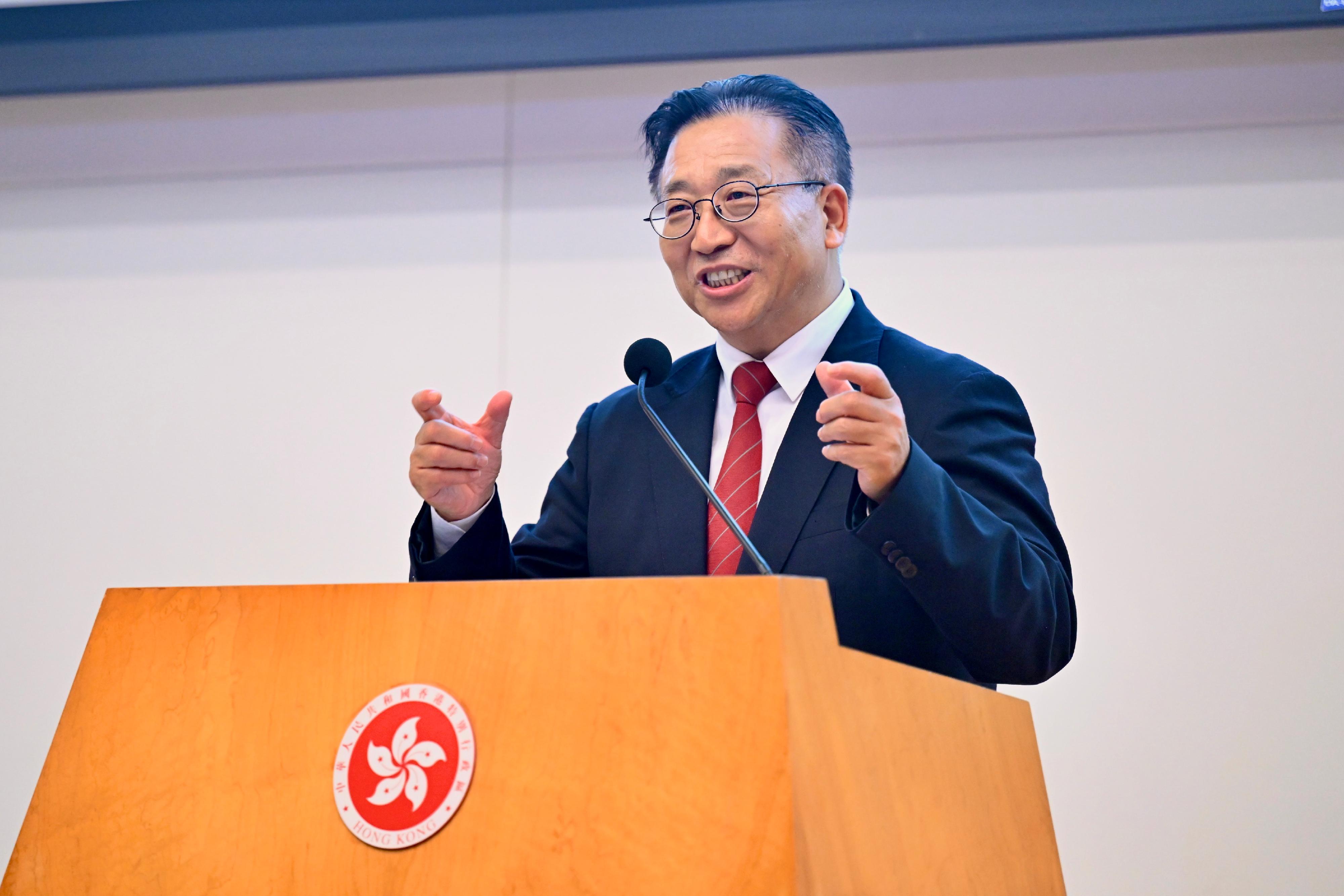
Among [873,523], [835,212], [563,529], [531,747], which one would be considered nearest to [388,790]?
[531,747]

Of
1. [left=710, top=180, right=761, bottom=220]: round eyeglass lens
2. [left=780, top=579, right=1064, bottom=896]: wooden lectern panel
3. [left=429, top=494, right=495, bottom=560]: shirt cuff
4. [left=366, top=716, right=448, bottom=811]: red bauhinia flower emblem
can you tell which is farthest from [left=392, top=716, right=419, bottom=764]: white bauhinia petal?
[left=710, top=180, right=761, bottom=220]: round eyeglass lens

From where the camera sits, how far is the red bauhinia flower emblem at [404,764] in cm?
88

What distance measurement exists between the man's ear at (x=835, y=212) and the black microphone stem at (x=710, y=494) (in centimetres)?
46

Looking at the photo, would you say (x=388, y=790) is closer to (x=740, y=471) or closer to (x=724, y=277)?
(x=740, y=471)

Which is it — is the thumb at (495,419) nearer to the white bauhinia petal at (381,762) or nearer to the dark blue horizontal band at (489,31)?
the white bauhinia petal at (381,762)

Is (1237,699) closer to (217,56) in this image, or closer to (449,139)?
(449,139)

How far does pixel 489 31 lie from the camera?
9.32 feet

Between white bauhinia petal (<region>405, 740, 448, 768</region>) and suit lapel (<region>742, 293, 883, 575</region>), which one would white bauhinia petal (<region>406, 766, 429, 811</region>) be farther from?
suit lapel (<region>742, 293, 883, 575</region>)

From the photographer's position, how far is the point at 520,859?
83 cm

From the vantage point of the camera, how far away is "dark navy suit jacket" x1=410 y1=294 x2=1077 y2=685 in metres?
1.18

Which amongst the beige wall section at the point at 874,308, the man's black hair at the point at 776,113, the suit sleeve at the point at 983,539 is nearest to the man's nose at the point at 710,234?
the man's black hair at the point at 776,113

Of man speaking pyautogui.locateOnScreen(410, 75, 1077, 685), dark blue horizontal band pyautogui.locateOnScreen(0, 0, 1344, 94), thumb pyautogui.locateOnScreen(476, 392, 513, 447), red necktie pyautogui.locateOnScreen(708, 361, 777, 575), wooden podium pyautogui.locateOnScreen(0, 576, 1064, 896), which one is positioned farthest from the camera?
dark blue horizontal band pyautogui.locateOnScreen(0, 0, 1344, 94)

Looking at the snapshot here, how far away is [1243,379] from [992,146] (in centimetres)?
82

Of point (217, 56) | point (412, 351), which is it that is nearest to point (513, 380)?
point (412, 351)
